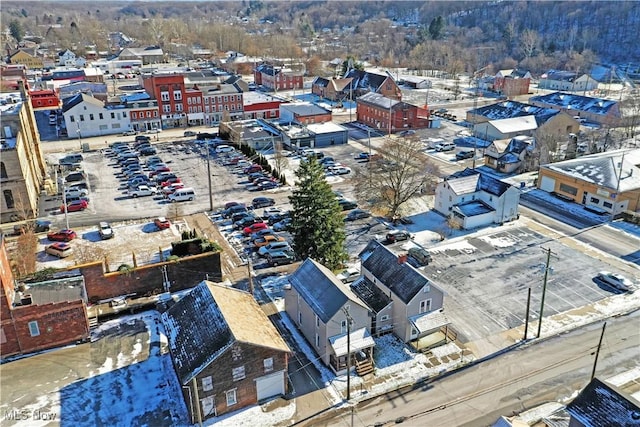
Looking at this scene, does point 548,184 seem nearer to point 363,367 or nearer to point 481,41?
point 363,367

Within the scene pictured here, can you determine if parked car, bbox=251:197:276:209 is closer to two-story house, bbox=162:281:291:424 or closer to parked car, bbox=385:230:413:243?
parked car, bbox=385:230:413:243

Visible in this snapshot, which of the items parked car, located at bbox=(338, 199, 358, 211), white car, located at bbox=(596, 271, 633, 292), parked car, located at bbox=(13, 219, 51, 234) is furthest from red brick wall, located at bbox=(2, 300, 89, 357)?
white car, located at bbox=(596, 271, 633, 292)

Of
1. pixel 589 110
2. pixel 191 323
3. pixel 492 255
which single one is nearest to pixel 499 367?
pixel 492 255

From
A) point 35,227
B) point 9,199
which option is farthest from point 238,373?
point 9,199

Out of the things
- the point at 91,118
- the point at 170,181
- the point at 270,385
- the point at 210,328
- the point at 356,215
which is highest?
the point at 91,118

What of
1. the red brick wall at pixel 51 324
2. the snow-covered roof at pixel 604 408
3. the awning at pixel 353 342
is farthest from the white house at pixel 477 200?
the red brick wall at pixel 51 324

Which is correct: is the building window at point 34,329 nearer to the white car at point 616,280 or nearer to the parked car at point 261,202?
the parked car at point 261,202
